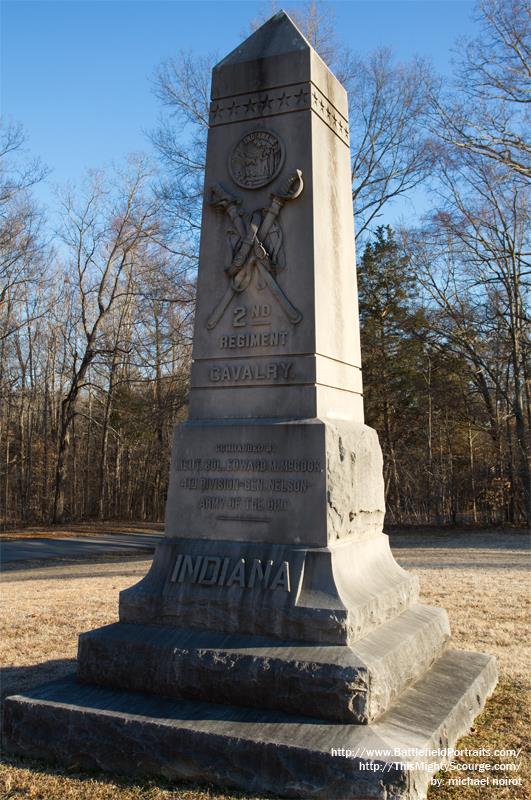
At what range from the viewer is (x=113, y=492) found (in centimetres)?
3428

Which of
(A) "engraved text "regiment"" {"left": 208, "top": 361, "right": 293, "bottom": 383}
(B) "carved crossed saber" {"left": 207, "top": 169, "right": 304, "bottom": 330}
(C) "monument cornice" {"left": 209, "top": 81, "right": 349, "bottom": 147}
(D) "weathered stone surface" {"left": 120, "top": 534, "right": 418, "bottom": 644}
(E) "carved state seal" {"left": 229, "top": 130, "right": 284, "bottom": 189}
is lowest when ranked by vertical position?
(D) "weathered stone surface" {"left": 120, "top": 534, "right": 418, "bottom": 644}

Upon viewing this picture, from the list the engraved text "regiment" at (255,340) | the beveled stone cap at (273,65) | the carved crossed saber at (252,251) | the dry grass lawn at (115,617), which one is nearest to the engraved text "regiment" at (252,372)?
the engraved text "regiment" at (255,340)

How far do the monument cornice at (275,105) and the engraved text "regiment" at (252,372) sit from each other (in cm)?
177

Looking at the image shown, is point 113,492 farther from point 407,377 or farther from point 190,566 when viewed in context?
point 190,566

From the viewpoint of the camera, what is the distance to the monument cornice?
4785 millimetres

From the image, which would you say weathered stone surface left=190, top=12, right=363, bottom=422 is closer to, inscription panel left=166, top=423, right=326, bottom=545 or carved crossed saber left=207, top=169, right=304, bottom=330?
carved crossed saber left=207, top=169, right=304, bottom=330

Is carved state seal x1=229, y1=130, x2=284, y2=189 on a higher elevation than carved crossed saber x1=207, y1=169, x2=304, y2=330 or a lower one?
higher

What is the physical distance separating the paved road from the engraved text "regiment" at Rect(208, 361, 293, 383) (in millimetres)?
12153

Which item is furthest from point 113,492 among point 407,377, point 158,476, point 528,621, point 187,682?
point 187,682

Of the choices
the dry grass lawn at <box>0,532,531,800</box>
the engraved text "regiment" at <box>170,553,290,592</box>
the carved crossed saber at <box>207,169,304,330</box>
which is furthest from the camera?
the carved crossed saber at <box>207,169,304,330</box>

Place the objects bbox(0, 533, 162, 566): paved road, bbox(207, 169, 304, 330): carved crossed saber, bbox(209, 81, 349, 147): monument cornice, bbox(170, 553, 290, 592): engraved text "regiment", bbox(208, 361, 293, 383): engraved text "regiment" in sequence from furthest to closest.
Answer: bbox(0, 533, 162, 566): paved road, bbox(209, 81, 349, 147): monument cornice, bbox(207, 169, 304, 330): carved crossed saber, bbox(208, 361, 293, 383): engraved text "regiment", bbox(170, 553, 290, 592): engraved text "regiment"

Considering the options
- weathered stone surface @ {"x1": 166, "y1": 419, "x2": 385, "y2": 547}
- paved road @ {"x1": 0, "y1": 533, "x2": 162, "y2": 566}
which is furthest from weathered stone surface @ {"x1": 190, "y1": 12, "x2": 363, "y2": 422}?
paved road @ {"x1": 0, "y1": 533, "x2": 162, "y2": 566}

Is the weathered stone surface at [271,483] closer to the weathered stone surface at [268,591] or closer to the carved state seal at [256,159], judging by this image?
the weathered stone surface at [268,591]

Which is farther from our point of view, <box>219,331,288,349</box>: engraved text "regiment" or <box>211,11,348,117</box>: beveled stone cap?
<box>211,11,348,117</box>: beveled stone cap
